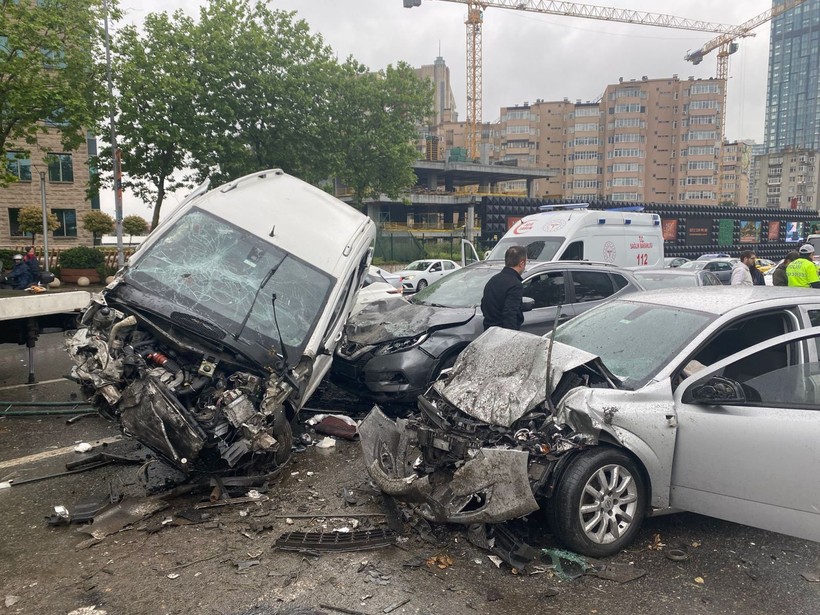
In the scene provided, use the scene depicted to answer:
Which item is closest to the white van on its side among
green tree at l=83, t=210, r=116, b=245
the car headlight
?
the car headlight

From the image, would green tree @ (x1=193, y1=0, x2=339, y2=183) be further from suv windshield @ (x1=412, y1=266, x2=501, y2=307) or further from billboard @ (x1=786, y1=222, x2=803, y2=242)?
billboard @ (x1=786, y1=222, x2=803, y2=242)

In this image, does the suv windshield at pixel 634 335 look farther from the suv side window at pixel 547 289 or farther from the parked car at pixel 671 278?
the parked car at pixel 671 278

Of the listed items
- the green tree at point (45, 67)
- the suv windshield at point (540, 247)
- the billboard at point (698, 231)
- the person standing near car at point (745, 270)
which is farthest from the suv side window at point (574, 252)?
the billboard at point (698, 231)

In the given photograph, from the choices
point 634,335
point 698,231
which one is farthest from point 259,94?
point 698,231

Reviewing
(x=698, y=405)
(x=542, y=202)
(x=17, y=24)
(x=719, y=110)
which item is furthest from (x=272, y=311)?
(x=719, y=110)

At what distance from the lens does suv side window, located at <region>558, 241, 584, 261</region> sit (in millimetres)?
11719

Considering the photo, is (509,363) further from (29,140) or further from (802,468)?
(29,140)

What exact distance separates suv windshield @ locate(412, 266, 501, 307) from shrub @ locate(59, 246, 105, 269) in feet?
69.0

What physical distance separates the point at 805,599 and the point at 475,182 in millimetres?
69138

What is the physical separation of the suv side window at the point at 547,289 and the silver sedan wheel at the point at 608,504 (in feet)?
12.3

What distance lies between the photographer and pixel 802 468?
335 cm

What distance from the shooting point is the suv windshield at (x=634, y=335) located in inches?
155

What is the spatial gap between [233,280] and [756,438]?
13.2 ft

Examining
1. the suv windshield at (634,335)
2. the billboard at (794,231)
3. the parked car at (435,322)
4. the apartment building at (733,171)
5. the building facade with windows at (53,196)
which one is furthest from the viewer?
Result: the apartment building at (733,171)
